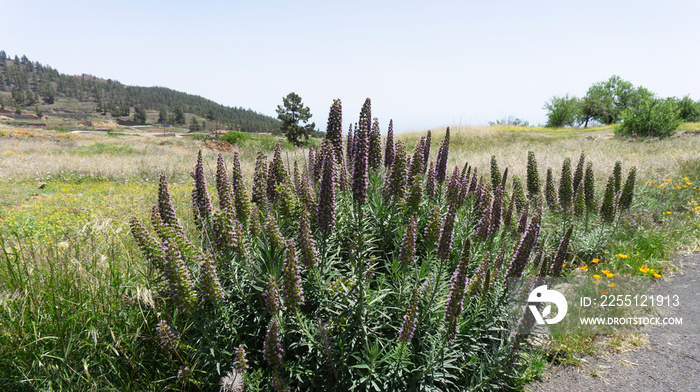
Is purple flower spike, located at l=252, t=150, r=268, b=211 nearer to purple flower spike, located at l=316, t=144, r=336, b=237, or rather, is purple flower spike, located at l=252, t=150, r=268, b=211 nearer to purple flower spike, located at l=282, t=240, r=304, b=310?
purple flower spike, located at l=316, t=144, r=336, b=237

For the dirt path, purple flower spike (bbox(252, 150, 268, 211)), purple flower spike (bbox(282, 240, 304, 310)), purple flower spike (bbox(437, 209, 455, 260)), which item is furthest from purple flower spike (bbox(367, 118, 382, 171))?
the dirt path

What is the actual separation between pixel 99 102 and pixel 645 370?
178681 mm

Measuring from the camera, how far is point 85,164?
20438 millimetres

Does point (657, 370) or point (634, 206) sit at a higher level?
point (634, 206)

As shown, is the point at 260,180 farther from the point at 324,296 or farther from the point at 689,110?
the point at 689,110

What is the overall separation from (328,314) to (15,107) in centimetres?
16316

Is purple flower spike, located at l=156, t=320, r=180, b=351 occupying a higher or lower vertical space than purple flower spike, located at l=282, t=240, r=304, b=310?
lower

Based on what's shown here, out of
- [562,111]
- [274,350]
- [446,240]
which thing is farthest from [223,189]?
[562,111]

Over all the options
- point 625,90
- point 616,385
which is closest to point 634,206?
point 616,385

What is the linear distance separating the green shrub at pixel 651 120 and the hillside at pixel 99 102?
101201mm

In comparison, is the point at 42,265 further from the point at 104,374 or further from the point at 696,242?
the point at 696,242

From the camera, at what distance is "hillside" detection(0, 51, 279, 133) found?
125m

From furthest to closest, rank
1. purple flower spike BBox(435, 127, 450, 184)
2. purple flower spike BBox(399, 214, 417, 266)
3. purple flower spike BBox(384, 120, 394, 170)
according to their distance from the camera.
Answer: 1. purple flower spike BBox(435, 127, 450, 184)
2. purple flower spike BBox(384, 120, 394, 170)
3. purple flower spike BBox(399, 214, 417, 266)

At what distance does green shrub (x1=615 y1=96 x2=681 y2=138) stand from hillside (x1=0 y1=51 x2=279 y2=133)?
3984 inches
